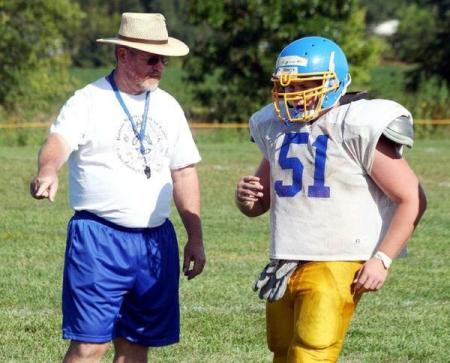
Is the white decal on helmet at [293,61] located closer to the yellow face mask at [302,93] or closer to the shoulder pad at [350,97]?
the yellow face mask at [302,93]

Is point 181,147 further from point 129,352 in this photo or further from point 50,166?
point 129,352

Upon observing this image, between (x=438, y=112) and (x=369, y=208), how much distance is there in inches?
1005

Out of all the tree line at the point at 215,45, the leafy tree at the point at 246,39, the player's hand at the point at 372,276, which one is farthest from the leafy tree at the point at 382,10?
the player's hand at the point at 372,276

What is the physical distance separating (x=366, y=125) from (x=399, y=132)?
0.42ft

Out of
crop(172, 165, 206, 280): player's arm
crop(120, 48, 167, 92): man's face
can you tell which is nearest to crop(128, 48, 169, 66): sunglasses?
crop(120, 48, 167, 92): man's face

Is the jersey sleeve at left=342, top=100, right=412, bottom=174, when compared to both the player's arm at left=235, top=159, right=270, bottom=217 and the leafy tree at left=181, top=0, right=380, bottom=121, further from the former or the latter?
the leafy tree at left=181, top=0, right=380, bottom=121

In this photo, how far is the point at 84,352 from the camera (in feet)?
17.5

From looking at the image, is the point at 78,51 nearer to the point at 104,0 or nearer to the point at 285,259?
the point at 104,0

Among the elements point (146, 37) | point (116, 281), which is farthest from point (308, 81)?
point (116, 281)

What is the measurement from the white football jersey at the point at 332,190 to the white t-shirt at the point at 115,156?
0.63 meters

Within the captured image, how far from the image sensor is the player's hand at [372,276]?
4.74 meters

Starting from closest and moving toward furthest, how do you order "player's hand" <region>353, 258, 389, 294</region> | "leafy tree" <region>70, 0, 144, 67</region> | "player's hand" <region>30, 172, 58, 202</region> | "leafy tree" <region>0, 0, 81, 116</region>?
"player's hand" <region>353, 258, 389, 294</region> < "player's hand" <region>30, 172, 58, 202</region> < "leafy tree" <region>0, 0, 81, 116</region> < "leafy tree" <region>70, 0, 144, 67</region>

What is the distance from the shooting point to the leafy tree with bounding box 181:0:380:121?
37656 millimetres

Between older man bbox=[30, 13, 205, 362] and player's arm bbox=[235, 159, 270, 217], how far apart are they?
1.35 feet
